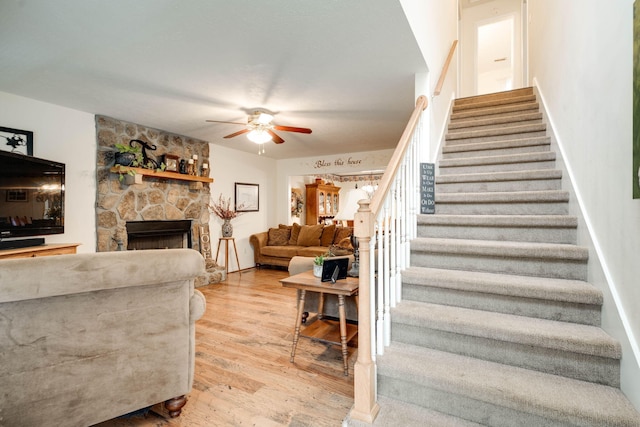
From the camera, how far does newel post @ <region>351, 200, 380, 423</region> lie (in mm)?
1476

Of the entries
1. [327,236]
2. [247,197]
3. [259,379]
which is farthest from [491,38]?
[259,379]

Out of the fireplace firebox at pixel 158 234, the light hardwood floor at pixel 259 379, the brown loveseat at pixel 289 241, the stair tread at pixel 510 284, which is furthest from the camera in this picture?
the brown loveseat at pixel 289 241

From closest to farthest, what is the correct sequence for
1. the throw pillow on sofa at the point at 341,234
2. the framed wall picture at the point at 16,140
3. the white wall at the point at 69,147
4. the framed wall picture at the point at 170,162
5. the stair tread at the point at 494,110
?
1. the framed wall picture at the point at 16,140
2. the white wall at the point at 69,147
3. the stair tread at the point at 494,110
4. the framed wall picture at the point at 170,162
5. the throw pillow on sofa at the point at 341,234

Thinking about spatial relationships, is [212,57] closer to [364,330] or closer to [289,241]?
[364,330]

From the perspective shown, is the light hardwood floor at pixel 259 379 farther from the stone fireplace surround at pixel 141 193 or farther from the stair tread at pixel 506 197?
the stone fireplace surround at pixel 141 193

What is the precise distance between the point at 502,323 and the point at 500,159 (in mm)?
1884

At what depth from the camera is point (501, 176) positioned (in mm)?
2709

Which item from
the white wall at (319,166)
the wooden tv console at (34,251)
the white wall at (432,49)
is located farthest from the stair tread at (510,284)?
the white wall at (319,166)

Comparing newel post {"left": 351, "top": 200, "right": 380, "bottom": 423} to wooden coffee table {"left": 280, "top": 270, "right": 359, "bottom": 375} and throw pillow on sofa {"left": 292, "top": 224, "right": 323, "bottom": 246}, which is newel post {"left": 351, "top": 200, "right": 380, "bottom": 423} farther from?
throw pillow on sofa {"left": 292, "top": 224, "right": 323, "bottom": 246}

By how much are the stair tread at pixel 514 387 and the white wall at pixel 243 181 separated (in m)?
4.75

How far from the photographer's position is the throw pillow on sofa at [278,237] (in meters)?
6.46

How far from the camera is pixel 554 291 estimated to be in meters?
1.64

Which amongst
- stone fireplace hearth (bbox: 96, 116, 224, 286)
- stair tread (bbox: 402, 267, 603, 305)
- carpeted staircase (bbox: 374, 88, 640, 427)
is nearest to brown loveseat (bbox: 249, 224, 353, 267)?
stone fireplace hearth (bbox: 96, 116, 224, 286)

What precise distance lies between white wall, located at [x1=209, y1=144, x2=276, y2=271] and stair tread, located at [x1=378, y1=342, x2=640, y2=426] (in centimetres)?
475
